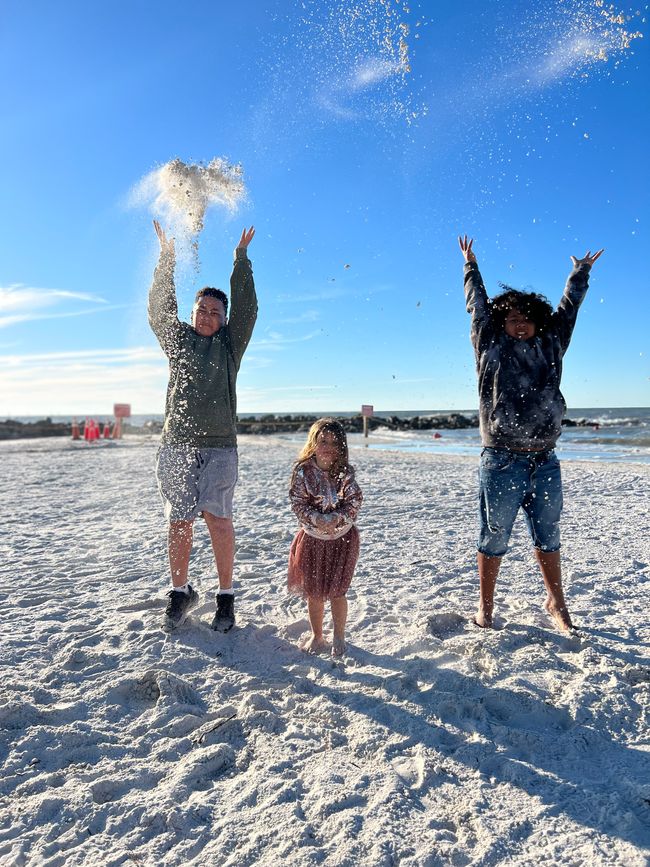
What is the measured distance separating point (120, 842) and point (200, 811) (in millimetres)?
254

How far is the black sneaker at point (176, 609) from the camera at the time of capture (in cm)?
335

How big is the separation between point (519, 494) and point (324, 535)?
3.75 ft

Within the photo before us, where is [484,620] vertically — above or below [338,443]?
below

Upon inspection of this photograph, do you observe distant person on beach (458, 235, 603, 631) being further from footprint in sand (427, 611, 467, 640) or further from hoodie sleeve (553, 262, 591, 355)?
footprint in sand (427, 611, 467, 640)

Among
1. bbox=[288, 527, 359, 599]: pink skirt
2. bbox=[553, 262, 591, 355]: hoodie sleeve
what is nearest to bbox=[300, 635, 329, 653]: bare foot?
bbox=[288, 527, 359, 599]: pink skirt

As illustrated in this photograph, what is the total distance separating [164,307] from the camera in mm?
3580

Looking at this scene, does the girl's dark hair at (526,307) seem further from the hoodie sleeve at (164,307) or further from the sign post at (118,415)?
the sign post at (118,415)

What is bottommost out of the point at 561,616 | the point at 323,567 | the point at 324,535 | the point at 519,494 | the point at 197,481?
the point at 561,616

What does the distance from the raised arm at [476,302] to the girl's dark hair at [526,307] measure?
0.07 m

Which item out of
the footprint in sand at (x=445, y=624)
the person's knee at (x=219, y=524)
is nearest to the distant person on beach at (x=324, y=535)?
the person's knee at (x=219, y=524)

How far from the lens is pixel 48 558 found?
5.13m

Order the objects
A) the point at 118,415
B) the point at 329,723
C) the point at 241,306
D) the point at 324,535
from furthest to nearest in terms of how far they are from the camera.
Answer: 1. the point at 118,415
2. the point at 241,306
3. the point at 324,535
4. the point at 329,723

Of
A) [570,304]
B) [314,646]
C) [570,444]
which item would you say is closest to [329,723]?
[314,646]

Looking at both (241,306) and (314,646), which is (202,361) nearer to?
(241,306)
